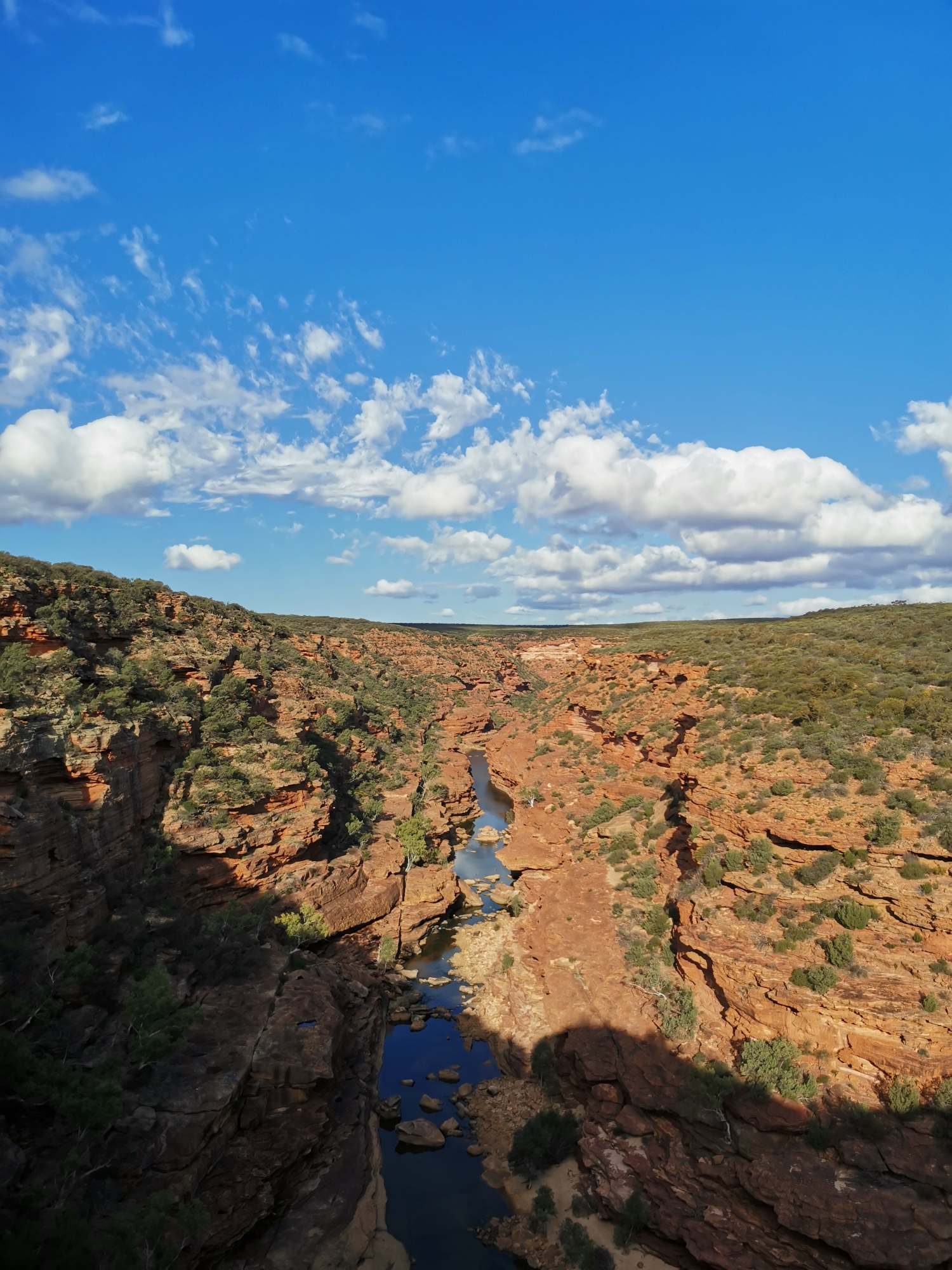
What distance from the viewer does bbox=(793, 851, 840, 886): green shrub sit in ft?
68.4

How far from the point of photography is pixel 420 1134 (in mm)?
22516

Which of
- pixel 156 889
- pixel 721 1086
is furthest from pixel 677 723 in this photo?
pixel 156 889

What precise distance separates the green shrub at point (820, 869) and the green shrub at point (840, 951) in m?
2.07

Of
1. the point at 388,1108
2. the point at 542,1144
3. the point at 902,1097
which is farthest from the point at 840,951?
the point at 388,1108

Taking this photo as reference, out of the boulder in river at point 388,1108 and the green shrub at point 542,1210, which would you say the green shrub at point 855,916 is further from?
the boulder in river at point 388,1108

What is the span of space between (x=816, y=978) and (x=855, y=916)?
238 centimetres

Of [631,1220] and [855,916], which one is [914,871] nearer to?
[855,916]

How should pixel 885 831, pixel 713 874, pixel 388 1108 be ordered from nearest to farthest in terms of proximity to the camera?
pixel 885 831 → pixel 388 1108 → pixel 713 874

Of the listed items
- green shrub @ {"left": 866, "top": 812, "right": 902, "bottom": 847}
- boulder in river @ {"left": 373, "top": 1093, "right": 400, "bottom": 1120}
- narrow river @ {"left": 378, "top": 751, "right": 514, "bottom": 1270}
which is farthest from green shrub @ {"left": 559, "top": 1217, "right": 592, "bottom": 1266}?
green shrub @ {"left": 866, "top": 812, "right": 902, "bottom": 847}

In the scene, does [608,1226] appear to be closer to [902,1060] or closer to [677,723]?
[902,1060]

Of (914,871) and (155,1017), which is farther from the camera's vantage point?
(155,1017)

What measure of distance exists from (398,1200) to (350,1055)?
19.7 feet

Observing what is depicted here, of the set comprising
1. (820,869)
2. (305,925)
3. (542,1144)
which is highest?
(820,869)

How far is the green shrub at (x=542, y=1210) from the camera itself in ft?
61.5
